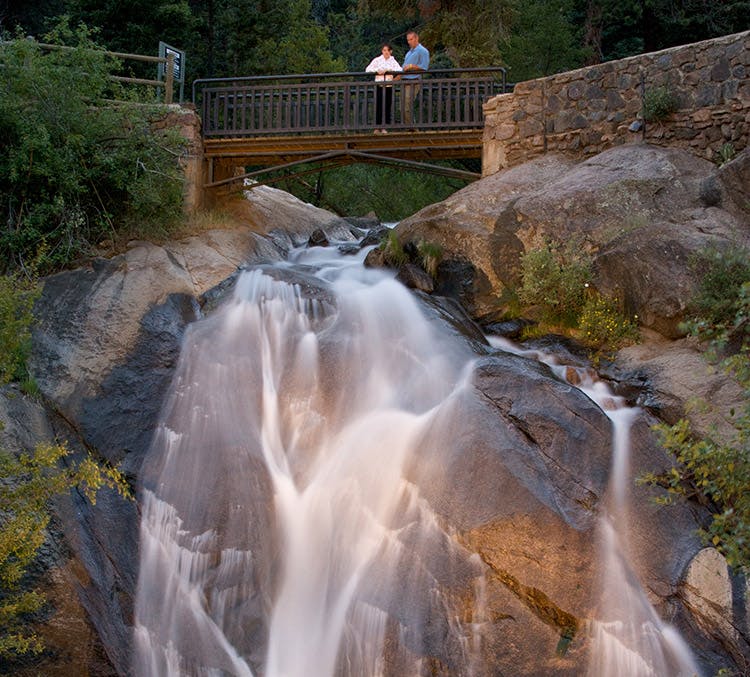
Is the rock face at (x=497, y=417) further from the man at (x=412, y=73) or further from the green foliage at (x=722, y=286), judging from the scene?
the man at (x=412, y=73)

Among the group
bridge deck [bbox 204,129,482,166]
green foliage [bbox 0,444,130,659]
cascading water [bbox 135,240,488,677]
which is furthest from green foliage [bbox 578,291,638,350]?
green foliage [bbox 0,444,130,659]

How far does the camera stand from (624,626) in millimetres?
9461

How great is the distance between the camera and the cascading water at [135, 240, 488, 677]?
9828 millimetres

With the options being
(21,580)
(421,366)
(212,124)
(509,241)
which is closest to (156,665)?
(21,580)

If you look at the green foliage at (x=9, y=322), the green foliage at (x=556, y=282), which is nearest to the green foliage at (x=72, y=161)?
the green foliage at (x=9, y=322)

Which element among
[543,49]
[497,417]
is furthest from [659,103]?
[543,49]

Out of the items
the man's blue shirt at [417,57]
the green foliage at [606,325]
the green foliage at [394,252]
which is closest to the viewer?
the green foliage at [606,325]

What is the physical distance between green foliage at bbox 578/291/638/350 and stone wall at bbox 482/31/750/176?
356 cm

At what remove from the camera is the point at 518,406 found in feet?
36.7

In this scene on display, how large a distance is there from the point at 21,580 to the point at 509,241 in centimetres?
902

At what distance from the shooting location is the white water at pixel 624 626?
9.27m

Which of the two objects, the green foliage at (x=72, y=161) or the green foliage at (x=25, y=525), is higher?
the green foliage at (x=72, y=161)

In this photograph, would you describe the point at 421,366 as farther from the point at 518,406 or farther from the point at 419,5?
the point at 419,5

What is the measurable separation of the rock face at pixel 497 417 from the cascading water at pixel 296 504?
32 cm
